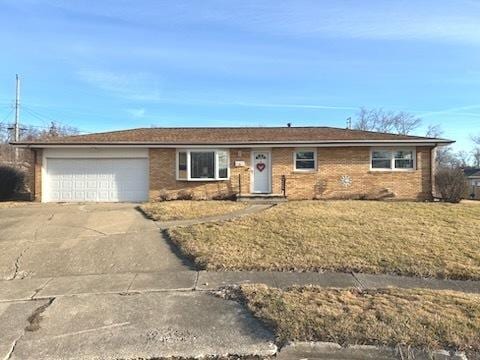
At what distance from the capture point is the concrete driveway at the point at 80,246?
27.8ft

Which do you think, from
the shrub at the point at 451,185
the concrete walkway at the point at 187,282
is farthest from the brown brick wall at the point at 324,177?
the concrete walkway at the point at 187,282

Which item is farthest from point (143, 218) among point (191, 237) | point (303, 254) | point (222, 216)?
point (303, 254)

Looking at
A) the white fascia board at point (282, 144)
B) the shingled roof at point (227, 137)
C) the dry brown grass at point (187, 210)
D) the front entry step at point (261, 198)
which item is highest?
the shingled roof at point (227, 137)

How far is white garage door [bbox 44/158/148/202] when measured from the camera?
19.1m

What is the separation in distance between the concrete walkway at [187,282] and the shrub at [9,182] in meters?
14.6

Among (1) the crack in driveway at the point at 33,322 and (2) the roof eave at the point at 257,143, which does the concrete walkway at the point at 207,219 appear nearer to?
(2) the roof eave at the point at 257,143

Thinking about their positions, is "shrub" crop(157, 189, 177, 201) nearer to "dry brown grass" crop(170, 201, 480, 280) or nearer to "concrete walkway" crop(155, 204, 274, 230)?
"concrete walkway" crop(155, 204, 274, 230)

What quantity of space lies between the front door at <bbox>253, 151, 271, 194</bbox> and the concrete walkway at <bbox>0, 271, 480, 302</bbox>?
466 inches

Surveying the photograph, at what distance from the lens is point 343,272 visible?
8.06 meters

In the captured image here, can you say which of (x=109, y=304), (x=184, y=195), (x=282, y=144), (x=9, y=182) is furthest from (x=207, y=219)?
(x=9, y=182)

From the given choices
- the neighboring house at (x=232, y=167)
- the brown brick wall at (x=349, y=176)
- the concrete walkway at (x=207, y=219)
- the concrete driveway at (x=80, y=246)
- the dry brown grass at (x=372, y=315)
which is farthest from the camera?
the brown brick wall at (x=349, y=176)

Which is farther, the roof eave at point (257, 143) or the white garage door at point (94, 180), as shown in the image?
the white garage door at point (94, 180)

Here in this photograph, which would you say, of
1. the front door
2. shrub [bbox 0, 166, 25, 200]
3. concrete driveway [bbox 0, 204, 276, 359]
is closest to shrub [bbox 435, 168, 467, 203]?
the front door

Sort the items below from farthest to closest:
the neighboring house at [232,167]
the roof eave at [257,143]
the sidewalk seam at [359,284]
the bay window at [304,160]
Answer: the bay window at [304,160], the neighboring house at [232,167], the roof eave at [257,143], the sidewalk seam at [359,284]
